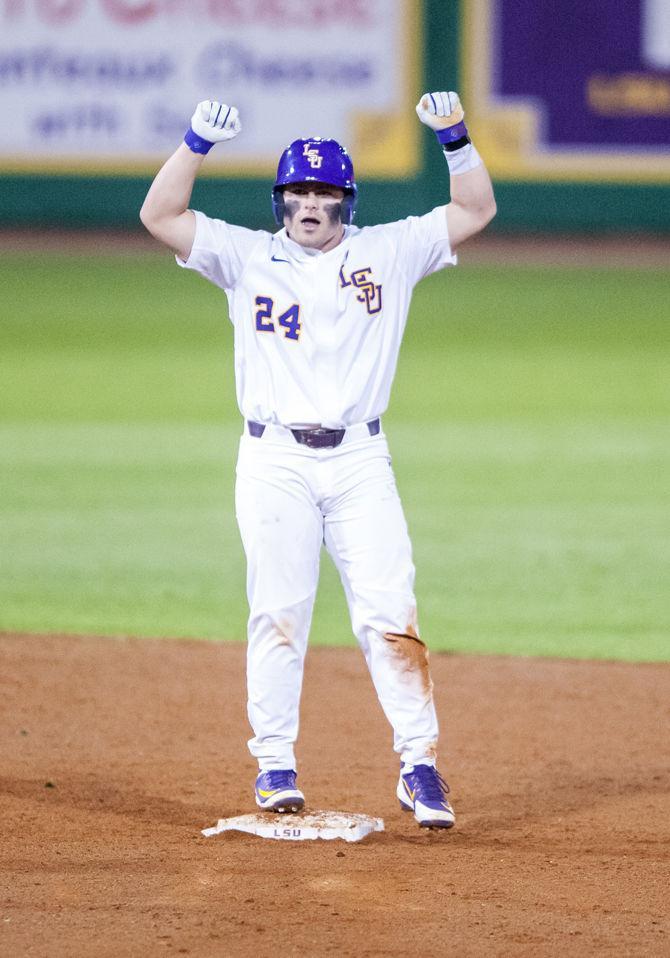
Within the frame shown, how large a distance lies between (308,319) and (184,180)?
1.97 feet

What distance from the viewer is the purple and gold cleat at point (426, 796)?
192 inches

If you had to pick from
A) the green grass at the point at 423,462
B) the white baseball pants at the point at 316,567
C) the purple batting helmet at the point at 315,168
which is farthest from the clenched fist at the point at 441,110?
the green grass at the point at 423,462

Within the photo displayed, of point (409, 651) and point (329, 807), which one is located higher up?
point (409, 651)

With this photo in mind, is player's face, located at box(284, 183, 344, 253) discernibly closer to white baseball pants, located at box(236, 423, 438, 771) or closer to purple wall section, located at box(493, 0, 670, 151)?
white baseball pants, located at box(236, 423, 438, 771)

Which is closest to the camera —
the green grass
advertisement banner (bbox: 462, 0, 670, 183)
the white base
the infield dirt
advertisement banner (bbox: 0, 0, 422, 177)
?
the infield dirt

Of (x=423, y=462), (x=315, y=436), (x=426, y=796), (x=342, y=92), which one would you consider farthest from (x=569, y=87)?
(x=426, y=796)

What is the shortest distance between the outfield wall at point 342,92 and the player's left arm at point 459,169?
15.0m

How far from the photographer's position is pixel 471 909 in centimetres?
421

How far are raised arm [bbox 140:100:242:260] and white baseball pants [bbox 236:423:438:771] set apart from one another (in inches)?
28.2

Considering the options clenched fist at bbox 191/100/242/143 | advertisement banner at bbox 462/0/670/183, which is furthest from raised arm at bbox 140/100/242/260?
advertisement banner at bbox 462/0/670/183

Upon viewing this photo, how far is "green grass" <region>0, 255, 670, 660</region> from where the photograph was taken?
26.1 ft

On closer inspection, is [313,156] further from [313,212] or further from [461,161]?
[461,161]

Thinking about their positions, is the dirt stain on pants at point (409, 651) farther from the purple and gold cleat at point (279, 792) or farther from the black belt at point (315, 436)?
the black belt at point (315, 436)

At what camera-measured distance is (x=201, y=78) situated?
64.4 feet
